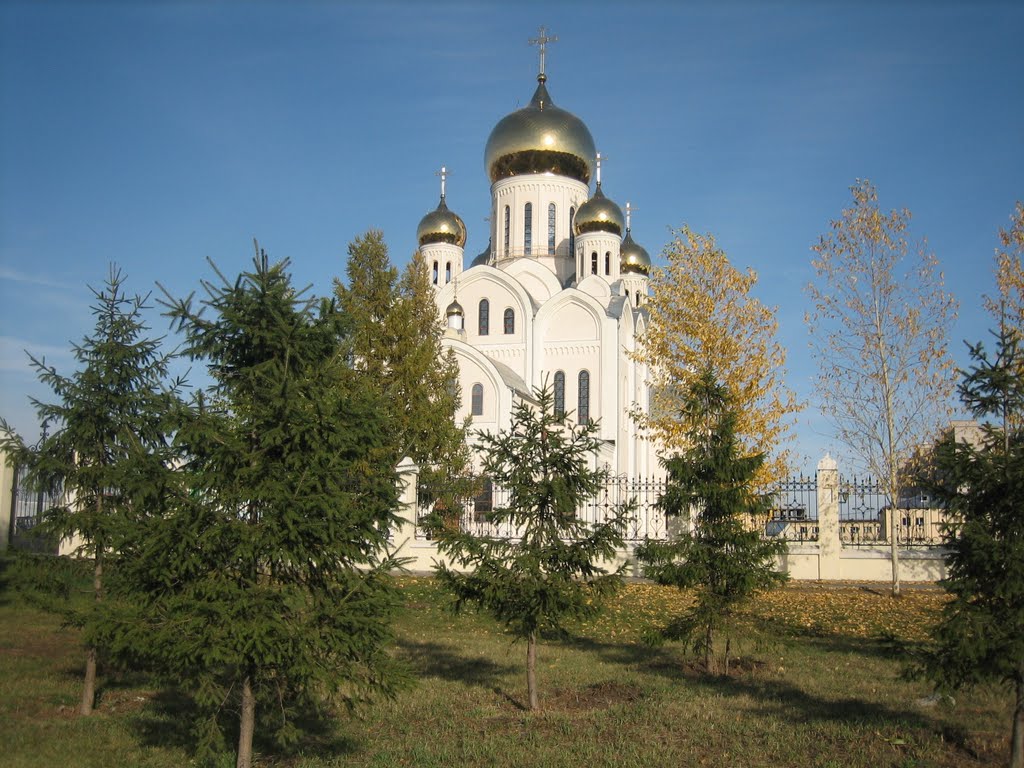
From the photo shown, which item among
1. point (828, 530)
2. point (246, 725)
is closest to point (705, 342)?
point (828, 530)

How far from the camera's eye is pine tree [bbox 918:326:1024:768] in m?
5.82

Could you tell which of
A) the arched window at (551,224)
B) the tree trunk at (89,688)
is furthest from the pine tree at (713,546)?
the arched window at (551,224)

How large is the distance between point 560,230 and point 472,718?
3226 cm

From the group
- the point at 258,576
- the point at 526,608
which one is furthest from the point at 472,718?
the point at 258,576

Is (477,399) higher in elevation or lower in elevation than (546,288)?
lower

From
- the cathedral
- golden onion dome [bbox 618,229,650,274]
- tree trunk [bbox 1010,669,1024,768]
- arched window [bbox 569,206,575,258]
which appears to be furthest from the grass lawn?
golden onion dome [bbox 618,229,650,274]

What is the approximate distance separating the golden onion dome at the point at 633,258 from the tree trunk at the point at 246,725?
3735cm

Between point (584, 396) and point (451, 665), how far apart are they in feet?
77.8

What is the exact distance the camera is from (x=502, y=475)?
8.07m

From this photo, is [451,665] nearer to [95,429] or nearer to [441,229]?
[95,429]

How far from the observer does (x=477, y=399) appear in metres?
31.0

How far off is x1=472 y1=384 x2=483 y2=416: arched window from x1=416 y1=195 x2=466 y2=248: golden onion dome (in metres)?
9.79

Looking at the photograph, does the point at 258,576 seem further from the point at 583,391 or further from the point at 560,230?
the point at 560,230

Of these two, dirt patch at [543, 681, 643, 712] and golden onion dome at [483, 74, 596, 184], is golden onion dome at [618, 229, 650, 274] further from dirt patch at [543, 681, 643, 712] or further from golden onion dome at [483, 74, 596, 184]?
dirt patch at [543, 681, 643, 712]
